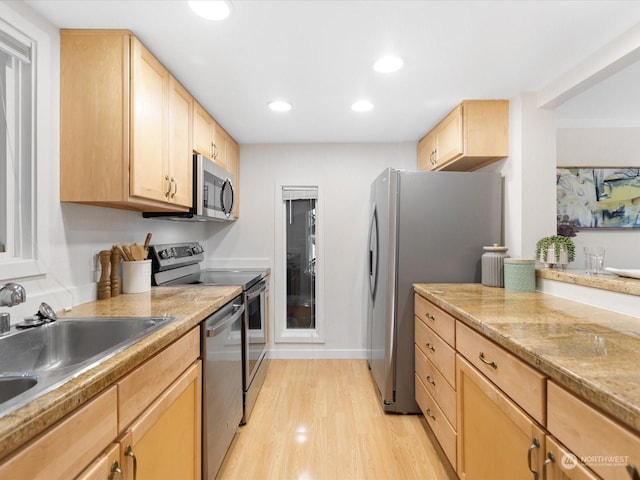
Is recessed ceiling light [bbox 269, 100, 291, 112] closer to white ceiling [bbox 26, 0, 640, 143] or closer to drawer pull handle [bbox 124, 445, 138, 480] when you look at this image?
white ceiling [bbox 26, 0, 640, 143]

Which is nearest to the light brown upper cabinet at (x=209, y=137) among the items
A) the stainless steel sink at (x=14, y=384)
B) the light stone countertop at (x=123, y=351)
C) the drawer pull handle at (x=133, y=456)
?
the light stone countertop at (x=123, y=351)

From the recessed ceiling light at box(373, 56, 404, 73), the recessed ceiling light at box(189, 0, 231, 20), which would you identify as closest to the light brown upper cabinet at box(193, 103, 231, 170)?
the recessed ceiling light at box(189, 0, 231, 20)

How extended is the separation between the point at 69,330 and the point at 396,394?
6.50 feet

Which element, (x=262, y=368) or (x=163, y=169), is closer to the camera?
(x=163, y=169)

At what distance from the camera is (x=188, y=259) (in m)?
2.70

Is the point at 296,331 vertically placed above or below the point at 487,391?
below

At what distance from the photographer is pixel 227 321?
1.76 meters

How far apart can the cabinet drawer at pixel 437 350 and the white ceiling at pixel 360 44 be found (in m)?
1.53

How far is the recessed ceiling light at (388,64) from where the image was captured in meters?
1.73

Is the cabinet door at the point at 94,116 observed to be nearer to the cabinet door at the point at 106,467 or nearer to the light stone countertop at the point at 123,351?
the light stone countertop at the point at 123,351

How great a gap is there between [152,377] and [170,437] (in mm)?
286

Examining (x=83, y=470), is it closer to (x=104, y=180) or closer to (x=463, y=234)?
(x=104, y=180)

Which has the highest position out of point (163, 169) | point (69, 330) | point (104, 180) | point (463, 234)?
point (163, 169)

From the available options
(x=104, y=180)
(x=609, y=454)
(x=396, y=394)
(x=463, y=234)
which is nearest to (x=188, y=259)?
(x=104, y=180)
